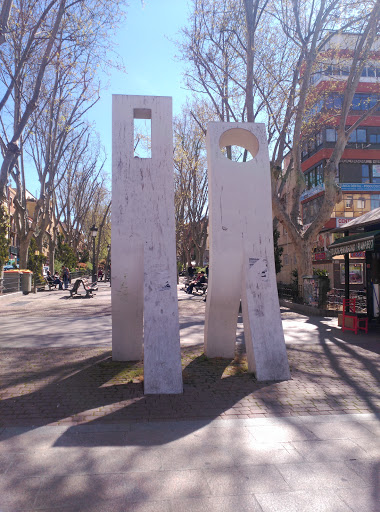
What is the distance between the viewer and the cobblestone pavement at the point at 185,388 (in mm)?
4387

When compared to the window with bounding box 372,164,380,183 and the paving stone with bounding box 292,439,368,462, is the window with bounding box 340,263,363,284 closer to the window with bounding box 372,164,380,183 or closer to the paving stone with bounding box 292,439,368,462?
the window with bounding box 372,164,380,183

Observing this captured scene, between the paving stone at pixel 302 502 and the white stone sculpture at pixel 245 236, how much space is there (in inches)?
115

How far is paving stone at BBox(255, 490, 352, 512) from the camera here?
262cm

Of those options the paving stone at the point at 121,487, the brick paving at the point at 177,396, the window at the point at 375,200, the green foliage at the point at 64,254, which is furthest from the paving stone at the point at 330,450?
the green foliage at the point at 64,254

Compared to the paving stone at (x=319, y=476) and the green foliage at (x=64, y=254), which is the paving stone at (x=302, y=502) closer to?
the paving stone at (x=319, y=476)

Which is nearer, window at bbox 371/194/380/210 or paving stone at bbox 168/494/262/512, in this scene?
paving stone at bbox 168/494/262/512

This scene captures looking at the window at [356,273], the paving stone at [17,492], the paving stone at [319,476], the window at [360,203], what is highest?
→ the window at [360,203]

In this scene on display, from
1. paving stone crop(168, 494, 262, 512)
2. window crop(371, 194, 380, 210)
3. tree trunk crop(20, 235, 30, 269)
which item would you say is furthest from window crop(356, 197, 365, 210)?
paving stone crop(168, 494, 262, 512)

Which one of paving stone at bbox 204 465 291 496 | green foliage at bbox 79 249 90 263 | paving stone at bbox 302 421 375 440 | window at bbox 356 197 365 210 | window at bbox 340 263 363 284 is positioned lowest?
paving stone at bbox 302 421 375 440

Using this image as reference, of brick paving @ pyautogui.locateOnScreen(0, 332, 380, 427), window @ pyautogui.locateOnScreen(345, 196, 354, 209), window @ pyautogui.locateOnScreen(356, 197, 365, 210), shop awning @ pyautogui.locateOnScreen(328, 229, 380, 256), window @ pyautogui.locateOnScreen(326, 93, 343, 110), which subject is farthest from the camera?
window @ pyautogui.locateOnScreen(356, 197, 365, 210)

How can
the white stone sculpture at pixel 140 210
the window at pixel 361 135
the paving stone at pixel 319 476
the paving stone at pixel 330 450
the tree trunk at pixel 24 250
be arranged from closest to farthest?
1. the paving stone at pixel 319 476
2. the paving stone at pixel 330 450
3. the white stone sculpture at pixel 140 210
4. the tree trunk at pixel 24 250
5. the window at pixel 361 135

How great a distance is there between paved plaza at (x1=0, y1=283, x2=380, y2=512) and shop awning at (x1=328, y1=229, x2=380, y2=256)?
382 cm

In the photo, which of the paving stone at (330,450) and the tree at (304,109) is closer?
the paving stone at (330,450)

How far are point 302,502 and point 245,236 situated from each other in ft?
12.7
